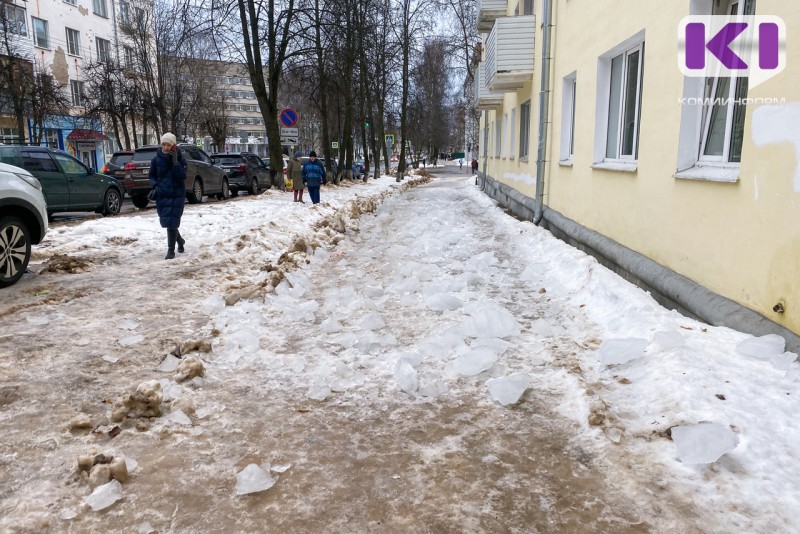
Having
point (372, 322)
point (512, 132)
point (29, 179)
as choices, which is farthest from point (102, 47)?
point (372, 322)

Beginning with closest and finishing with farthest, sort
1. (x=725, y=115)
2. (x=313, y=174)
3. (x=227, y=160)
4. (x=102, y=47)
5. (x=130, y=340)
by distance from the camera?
(x=130, y=340), (x=725, y=115), (x=313, y=174), (x=227, y=160), (x=102, y=47)

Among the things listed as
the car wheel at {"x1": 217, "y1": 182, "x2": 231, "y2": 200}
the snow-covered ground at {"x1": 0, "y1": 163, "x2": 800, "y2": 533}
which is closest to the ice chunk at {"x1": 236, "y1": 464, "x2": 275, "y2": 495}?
the snow-covered ground at {"x1": 0, "y1": 163, "x2": 800, "y2": 533}

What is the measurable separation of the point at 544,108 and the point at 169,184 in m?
6.96

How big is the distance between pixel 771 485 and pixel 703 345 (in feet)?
4.68

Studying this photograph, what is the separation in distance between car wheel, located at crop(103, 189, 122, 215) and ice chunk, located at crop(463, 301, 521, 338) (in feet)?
38.3

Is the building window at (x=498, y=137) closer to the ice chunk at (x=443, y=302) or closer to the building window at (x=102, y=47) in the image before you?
the ice chunk at (x=443, y=302)

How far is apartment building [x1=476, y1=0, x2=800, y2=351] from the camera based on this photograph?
144 inches

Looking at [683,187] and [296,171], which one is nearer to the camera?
[683,187]

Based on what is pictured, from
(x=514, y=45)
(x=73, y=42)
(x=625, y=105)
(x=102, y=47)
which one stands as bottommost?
(x=625, y=105)

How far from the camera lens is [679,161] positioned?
5.19 meters

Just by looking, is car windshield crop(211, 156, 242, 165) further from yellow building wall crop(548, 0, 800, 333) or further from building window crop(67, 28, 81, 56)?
building window crop(67, 28, 81, 56)

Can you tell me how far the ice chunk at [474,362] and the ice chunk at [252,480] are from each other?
1654 mm

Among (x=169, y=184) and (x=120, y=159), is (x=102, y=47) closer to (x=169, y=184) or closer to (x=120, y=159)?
(x=120, y=159)

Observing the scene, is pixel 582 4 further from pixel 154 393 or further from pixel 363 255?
pixel 154 393
